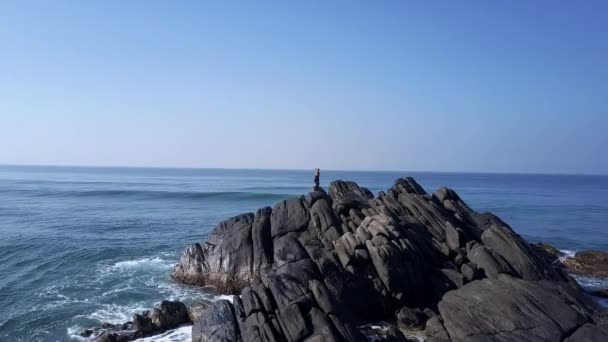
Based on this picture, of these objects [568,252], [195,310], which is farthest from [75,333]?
[568,252]

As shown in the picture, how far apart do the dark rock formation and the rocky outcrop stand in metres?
3.18

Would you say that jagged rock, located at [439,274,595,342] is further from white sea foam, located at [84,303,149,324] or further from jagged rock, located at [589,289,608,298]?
white sea foam, located at [84,303,149,324]

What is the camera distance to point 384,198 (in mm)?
33375

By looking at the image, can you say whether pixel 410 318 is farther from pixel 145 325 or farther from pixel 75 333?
pixel 75 333

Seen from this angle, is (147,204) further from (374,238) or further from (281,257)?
(374,238)

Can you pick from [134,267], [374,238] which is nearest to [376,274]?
[374,238]

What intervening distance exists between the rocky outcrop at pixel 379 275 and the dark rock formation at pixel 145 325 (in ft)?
10.4

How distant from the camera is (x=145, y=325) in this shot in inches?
849

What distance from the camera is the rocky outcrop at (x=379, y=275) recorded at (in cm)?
1800

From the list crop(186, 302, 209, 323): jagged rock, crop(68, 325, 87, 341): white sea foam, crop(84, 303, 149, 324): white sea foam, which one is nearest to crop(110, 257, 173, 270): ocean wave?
crop(84, 303, 149, 324): white sea foam

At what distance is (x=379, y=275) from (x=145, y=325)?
12.1 m

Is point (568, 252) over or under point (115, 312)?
over

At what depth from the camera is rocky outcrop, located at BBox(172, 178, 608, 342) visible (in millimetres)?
18000

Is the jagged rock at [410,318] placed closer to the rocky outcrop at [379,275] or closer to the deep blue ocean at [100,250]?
the rocky outcrop at [379,275]
